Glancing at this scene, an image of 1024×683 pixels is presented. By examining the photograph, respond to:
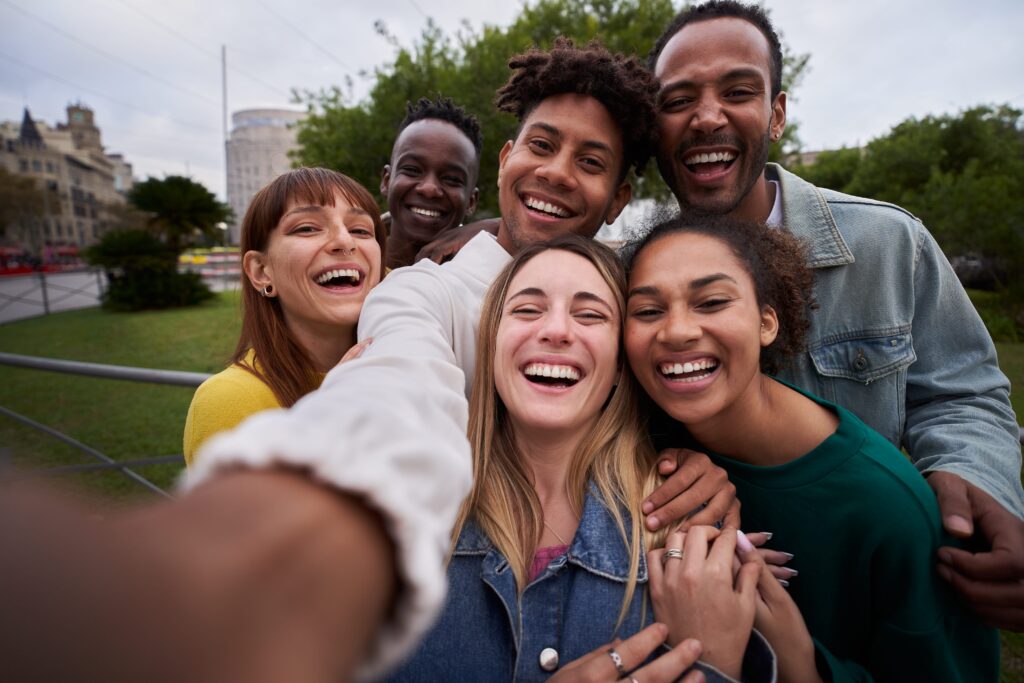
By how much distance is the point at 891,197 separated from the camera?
19875 millimetres

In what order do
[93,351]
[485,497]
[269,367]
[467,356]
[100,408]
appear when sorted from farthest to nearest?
[93,351] < [100,408] < [269,367] < [467,356] < [485,497]

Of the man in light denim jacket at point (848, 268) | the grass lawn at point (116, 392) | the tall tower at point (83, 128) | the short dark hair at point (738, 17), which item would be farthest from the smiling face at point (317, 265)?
the tall tower at point (83, 128)

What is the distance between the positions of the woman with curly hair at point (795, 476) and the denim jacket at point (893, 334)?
1.52 feet

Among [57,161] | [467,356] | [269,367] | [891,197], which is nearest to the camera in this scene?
[467,356]

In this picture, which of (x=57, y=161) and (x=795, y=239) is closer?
(x=795, y=239)

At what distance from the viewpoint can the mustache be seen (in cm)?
258

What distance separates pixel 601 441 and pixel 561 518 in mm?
317

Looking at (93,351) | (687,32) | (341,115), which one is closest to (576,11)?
(341,115)

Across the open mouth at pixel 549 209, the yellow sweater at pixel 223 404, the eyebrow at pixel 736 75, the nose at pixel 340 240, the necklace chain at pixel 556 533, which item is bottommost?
the necklace chain at pixel 556 533

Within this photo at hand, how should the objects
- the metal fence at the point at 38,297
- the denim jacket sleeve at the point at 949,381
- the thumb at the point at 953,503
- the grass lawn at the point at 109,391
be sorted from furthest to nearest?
the metal fence at the point at 38,297
the grass lawn at the point at 109,391
the denim jacket sleeve at the point at 949,381
the thumb at the point at 953,503

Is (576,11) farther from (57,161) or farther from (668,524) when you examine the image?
(57,161)

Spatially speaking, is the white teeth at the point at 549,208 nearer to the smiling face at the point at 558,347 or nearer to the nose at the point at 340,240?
the smiling face at the point at 558,347

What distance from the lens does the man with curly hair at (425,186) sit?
432 cm

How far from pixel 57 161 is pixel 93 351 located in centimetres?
7869
